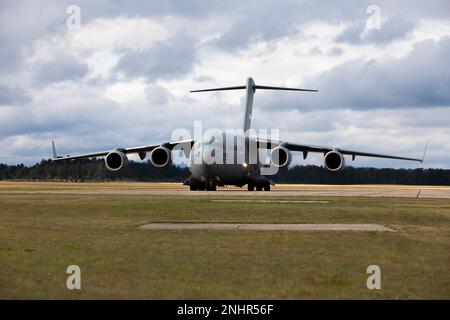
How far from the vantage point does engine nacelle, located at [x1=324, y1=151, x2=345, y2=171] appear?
4633 cm

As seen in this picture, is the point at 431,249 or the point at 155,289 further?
the point at 431,249

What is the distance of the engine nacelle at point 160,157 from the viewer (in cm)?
4659

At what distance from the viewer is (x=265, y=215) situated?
2116 cm

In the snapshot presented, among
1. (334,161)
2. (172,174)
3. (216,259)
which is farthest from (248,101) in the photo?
(172,174)

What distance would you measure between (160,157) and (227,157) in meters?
5.49

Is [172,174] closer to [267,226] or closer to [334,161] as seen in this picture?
[334,161]

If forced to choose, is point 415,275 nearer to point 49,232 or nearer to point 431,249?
point 431,249

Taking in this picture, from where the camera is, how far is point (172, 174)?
120m

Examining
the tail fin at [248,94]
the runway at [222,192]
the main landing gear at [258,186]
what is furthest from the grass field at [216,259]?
the tail fin at [248,94]

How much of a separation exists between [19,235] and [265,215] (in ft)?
27.4

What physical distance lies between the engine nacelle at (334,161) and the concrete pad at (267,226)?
93.6 feet

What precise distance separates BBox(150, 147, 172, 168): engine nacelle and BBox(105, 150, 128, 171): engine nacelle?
1.91 m

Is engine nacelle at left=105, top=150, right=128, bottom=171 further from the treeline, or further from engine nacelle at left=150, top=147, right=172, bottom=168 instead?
the treeline
